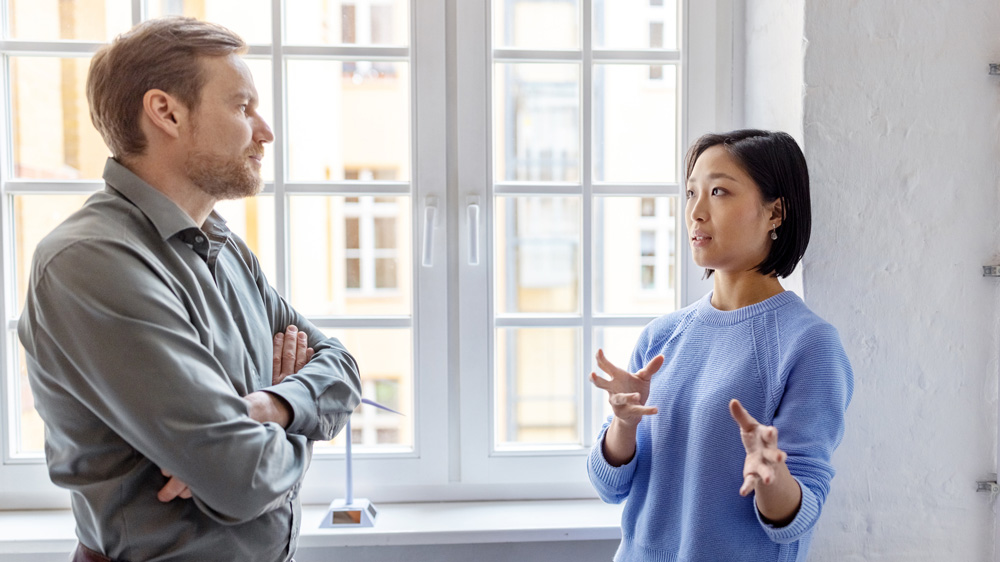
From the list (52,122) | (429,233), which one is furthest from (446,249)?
(52,122)

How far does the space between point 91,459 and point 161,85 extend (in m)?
0.61

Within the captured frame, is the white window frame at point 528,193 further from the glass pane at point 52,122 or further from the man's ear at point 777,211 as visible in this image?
the glass pane at point 52,122

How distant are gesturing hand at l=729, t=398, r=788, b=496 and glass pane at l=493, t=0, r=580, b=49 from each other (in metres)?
1.17

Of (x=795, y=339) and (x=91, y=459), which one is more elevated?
(x=795, y=339)

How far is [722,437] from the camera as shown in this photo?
3.95ft

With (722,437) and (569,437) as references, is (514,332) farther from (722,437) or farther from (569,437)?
(722,437)

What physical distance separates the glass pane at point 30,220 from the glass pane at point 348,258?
22.9 inches

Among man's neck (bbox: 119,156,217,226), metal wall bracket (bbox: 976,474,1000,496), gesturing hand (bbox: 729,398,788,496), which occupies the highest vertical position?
man's neck (bbox: 119,156,217,226)

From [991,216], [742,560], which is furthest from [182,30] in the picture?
[991,216]

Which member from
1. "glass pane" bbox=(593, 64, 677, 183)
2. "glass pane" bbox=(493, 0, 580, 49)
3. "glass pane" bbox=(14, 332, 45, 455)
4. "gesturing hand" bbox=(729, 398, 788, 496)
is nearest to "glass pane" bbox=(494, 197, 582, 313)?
"glass pane" bbox=(593, 64, 677, 183)

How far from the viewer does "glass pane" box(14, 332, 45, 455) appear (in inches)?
70.2

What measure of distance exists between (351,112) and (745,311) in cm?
119

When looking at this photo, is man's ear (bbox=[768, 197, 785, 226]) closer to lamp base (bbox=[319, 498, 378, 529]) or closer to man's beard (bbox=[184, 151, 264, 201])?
man's beard (bbox=[184, 151, 264, 201])

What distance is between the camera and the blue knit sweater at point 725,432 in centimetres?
112
